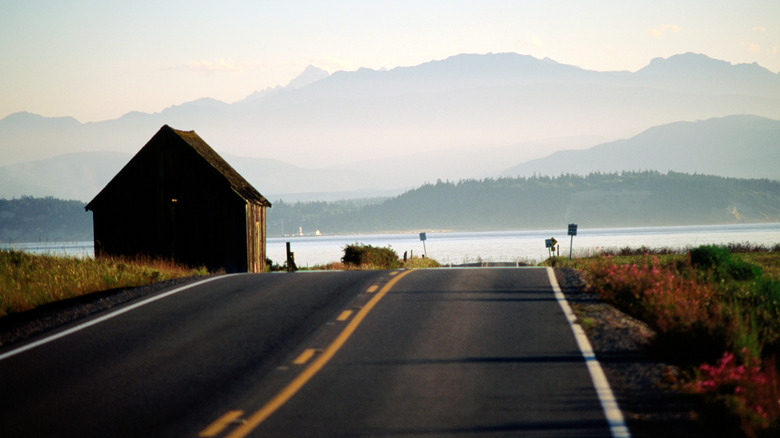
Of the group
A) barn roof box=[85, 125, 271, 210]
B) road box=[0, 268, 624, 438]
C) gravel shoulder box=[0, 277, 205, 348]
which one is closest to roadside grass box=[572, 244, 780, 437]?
road box=[0, 268, 624, 438]

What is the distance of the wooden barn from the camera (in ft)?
123

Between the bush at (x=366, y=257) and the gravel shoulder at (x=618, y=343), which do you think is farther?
the bush at (x=366, y=257)

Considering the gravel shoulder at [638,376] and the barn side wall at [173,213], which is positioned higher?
the barn side wall at [173,213]

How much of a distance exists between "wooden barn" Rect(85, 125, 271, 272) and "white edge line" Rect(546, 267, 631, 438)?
26190 millimetres

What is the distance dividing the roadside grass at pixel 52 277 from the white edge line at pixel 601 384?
11.2m

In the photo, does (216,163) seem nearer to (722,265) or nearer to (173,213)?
(173,213)

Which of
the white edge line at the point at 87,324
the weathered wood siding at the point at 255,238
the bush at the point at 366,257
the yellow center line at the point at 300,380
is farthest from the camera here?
the bush at the point at 366,257

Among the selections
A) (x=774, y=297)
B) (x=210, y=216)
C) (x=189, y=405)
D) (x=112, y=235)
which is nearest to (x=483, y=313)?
(x=189, y=405)

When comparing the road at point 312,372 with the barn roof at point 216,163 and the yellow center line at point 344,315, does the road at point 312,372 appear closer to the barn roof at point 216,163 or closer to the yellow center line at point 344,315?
the yellow center line at point 344,315

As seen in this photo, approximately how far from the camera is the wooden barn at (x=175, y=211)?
1479 inches

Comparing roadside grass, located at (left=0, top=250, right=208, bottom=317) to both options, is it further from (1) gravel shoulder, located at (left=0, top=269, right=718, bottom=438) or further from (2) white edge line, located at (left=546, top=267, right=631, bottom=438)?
(2) white edge line, located at (left=546, top=267, right=631, bottom=438)

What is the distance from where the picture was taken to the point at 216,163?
3997cm

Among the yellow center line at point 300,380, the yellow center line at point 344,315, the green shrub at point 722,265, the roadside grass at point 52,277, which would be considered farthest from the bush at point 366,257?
the yellow center line at point 300,380

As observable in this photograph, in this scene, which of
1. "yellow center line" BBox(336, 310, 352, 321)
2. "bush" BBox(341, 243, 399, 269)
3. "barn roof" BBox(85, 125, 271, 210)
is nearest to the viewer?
"yellow center line" BBox(336, 310, 352, 321)
